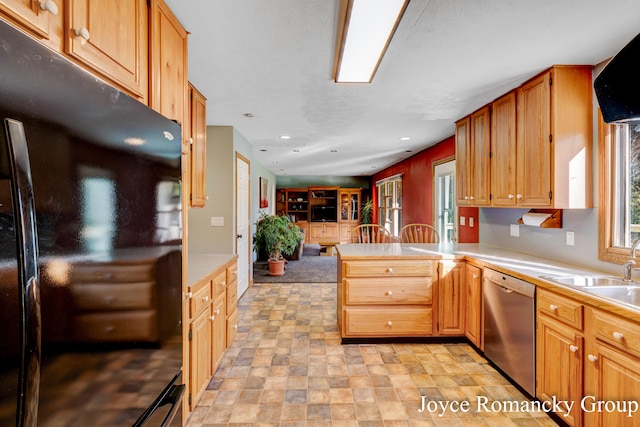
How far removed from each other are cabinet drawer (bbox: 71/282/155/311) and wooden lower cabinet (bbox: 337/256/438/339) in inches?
81.7

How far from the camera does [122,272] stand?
0.81 meters

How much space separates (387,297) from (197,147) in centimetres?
211

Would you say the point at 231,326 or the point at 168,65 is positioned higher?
the point at 168,65

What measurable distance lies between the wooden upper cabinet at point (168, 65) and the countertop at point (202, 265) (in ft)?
2.74

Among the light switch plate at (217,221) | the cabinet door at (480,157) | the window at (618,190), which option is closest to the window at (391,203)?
the cabinet door at (480,157)

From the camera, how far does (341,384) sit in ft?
7.48

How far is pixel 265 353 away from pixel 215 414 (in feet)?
2.69

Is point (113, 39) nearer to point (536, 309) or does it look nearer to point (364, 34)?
point (364, 34)

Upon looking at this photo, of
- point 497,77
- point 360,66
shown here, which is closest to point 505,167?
point 497,77

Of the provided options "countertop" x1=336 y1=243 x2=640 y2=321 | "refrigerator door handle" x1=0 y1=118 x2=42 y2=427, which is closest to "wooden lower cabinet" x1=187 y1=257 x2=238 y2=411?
"countertop" x1=336 y1=243 x2=640 y2=321

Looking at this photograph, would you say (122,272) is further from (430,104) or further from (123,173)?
(430,104)

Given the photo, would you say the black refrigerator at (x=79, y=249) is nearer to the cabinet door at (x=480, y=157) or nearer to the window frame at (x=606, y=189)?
the window frame at (x=606, y=189)

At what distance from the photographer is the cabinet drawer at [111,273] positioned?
669 mm

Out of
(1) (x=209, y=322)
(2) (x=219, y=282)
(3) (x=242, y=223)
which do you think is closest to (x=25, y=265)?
(1) (x=209, y=322)
